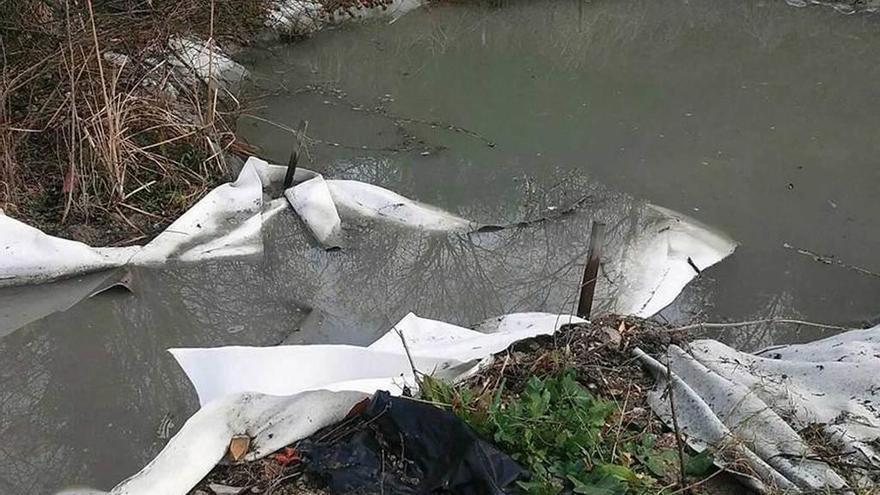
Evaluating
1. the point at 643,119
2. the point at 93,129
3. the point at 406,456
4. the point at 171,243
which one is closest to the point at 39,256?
the point at 171,243

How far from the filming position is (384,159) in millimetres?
4406

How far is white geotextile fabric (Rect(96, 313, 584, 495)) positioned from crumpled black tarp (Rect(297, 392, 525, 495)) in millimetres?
83

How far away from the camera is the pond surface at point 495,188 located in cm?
268

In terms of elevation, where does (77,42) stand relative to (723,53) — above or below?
above

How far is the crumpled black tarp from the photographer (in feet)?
6.23

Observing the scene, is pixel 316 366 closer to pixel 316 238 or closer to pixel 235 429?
pixel 235 429

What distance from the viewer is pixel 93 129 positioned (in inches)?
135

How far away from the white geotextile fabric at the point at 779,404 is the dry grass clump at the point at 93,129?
2.34 m

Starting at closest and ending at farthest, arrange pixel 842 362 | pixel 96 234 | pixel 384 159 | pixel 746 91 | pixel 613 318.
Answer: pixel 842 362, pixel 613 318, pixel 96 234, pixel 384 159, pixel 746 91

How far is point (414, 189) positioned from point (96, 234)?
158 cm

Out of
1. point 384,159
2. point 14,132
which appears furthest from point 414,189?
point 14,132

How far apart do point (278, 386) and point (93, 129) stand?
6.08ft

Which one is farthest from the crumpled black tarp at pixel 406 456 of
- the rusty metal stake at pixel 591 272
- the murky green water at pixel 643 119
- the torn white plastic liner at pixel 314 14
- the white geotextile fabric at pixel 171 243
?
the torn white plastic liner at pixel 314 14

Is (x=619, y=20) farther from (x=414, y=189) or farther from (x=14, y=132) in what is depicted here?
(x=14, y=132)
